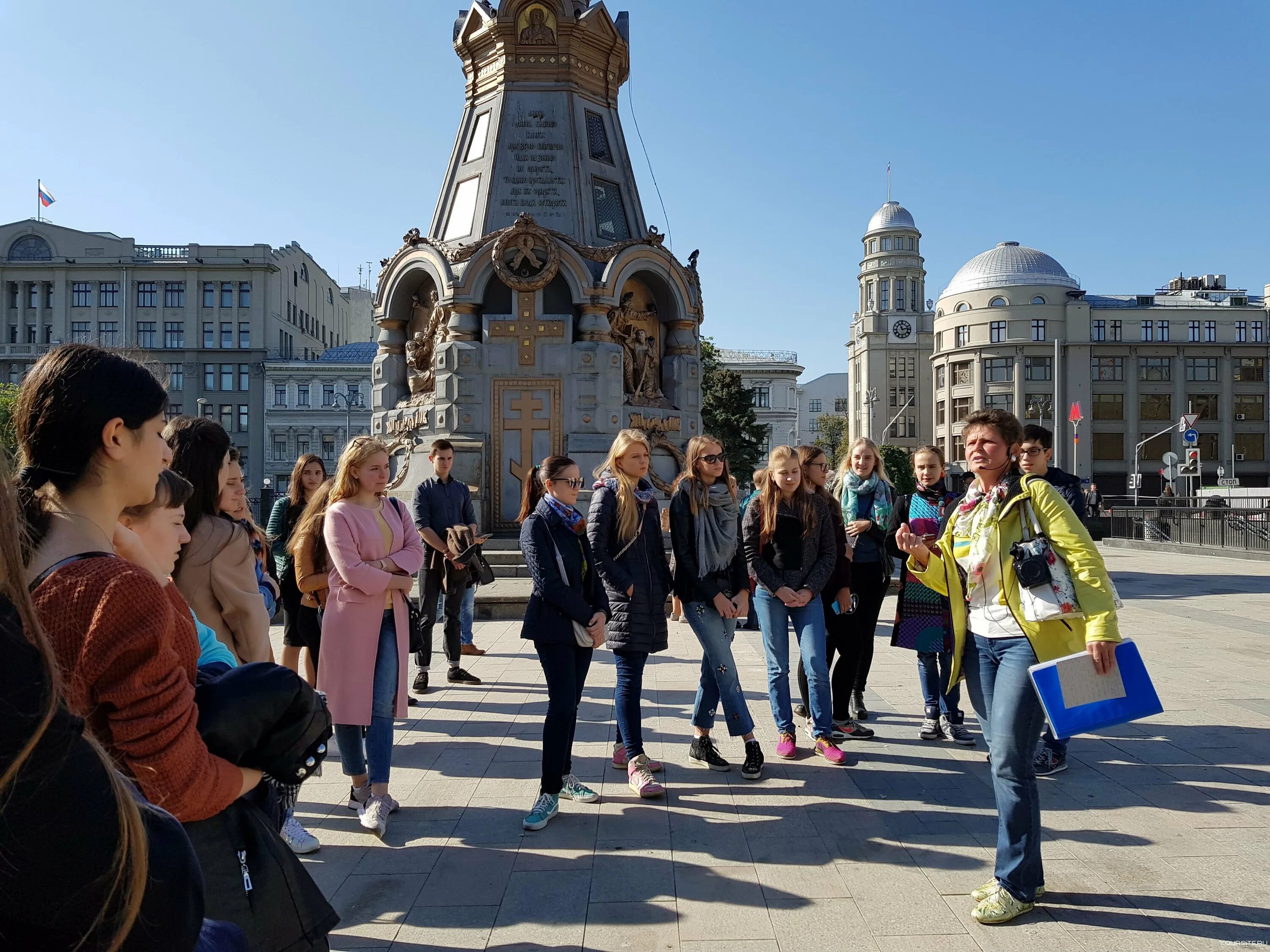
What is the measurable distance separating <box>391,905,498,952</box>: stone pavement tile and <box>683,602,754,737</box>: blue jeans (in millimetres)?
2244

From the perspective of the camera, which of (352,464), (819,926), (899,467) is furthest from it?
(899,467)

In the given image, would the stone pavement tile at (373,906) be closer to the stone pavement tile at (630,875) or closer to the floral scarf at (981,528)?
the stone pavement tile at (630,875)

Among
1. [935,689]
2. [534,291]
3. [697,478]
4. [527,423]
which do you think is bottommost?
[935,689]

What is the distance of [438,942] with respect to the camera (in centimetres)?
372

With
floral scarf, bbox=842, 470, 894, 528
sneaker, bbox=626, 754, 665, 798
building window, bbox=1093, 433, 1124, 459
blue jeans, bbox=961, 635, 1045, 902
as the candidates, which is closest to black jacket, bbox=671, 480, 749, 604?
sneaker, bbox=626, 754, 665, 798

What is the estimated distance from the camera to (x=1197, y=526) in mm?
26312

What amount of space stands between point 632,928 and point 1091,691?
6.98ft

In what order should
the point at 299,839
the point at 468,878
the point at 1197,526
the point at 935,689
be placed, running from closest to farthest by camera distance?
1. the point at 468,878
2. the point at 299,839
3. the point at 935,689
4. the point at 1197,526

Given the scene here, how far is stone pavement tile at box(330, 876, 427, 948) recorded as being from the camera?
3777mm

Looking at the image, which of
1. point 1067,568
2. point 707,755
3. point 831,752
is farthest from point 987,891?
point 707,755


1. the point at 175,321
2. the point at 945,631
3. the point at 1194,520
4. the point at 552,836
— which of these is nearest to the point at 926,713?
the point at 945,631

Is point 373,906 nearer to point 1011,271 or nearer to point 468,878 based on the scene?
point 468,878

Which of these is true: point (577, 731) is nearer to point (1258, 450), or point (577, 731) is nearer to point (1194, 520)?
point (1194, 520)

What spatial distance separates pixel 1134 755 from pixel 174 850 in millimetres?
6520
